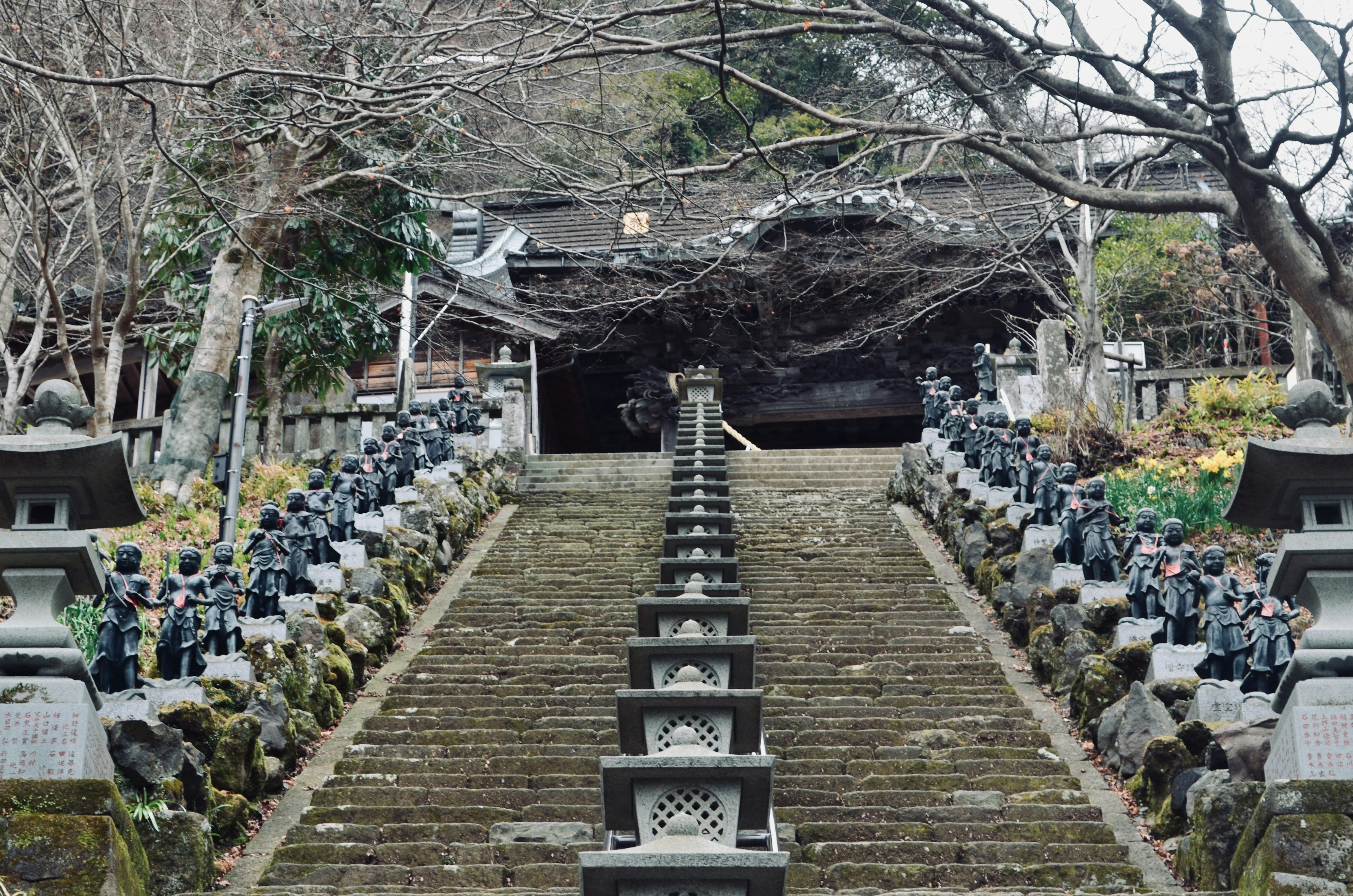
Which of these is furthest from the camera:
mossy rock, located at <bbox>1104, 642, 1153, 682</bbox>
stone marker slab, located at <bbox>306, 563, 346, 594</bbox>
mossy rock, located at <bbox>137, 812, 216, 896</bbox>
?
stone marker slab, located at <bbox>306, 563, 346, 594</bbox>

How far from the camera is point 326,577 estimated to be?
10930 mm

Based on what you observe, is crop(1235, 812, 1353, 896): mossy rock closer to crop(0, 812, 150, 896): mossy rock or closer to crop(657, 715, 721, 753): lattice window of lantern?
crop(657, 715, 721, 753): lattice window of lantern

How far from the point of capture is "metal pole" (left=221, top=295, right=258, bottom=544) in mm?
11812

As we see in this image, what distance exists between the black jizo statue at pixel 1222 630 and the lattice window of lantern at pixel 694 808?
12.7 ft

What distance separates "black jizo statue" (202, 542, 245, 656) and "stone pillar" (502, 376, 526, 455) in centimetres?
903

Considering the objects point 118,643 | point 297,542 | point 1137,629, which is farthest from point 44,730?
point 1137,629

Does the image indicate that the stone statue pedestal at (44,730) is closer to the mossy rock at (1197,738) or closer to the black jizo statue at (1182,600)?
the mossy rock at (1197,738)

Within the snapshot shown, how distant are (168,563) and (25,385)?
3920 millimetres

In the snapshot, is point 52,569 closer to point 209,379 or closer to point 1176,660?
point 1176,660

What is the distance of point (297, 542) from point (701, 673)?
4.80 m

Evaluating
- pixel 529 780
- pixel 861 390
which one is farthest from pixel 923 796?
pixel 861 390

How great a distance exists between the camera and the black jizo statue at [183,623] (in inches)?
326

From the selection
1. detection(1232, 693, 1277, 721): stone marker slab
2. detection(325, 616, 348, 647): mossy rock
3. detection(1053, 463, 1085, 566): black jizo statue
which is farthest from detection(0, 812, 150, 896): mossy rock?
detection(1053, 463, 1085, 566): black jizo statue

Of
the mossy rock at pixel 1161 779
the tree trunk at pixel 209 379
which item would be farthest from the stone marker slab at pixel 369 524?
the mossy rock at pixel 1161 779
